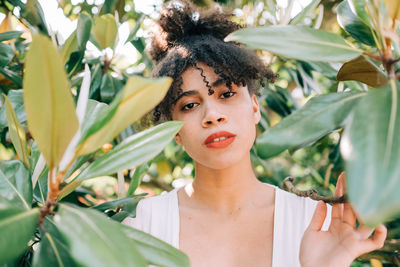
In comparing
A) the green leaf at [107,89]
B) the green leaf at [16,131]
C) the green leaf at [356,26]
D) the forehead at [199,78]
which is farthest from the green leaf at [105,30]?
the green leaf at [356,26]

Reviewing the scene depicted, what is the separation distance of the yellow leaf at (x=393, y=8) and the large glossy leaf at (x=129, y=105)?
375mm

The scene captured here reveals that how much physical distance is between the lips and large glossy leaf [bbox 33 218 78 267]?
605mm

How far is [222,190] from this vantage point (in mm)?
1379

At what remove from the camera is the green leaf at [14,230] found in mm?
489

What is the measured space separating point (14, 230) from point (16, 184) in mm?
242

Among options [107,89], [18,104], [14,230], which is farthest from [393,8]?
[107,89]

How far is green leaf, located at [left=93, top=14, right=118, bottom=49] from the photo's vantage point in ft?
4.70

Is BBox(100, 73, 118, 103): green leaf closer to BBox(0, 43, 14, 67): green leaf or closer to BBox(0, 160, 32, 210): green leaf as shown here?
BBox(0, 43, 14, 67): green leaf

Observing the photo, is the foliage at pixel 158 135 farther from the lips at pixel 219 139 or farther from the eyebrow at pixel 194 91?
the eyebrow at pixel 194 91

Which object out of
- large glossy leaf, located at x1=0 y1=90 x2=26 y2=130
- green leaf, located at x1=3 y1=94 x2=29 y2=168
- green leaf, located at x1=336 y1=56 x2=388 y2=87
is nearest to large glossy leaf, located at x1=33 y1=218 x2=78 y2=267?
green leaf, located at x1=3 y1=94 x2=29 y2=168

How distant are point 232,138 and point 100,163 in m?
0.59

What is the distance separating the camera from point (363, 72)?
30.2 inches

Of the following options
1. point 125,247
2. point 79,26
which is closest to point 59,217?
point 125,247

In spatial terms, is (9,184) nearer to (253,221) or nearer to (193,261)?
(193,261)
